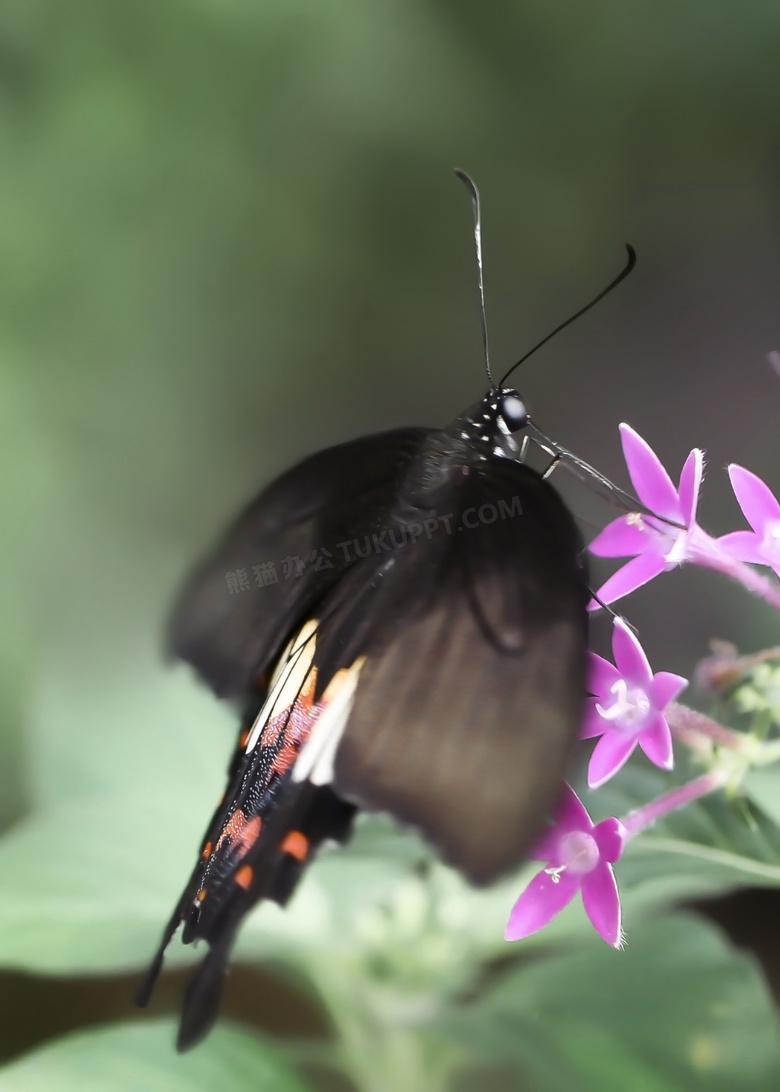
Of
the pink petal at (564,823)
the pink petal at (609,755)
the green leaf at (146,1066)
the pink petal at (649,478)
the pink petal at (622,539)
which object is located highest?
the pink petal at (649,478)

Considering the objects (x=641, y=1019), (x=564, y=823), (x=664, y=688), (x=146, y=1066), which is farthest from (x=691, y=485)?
(x=146, y=1066)

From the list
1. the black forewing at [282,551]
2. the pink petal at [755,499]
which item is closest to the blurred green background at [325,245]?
the black forewing at [282,551]

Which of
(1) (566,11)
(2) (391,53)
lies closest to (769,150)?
(1) (566,11)

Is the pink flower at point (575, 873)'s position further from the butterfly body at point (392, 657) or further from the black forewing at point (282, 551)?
the black forewing at point (282, 551)

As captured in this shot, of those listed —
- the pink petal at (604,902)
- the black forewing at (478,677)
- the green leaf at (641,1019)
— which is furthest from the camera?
the green leaf at (641,1019)

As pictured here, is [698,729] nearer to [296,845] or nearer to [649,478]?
[649,478]
